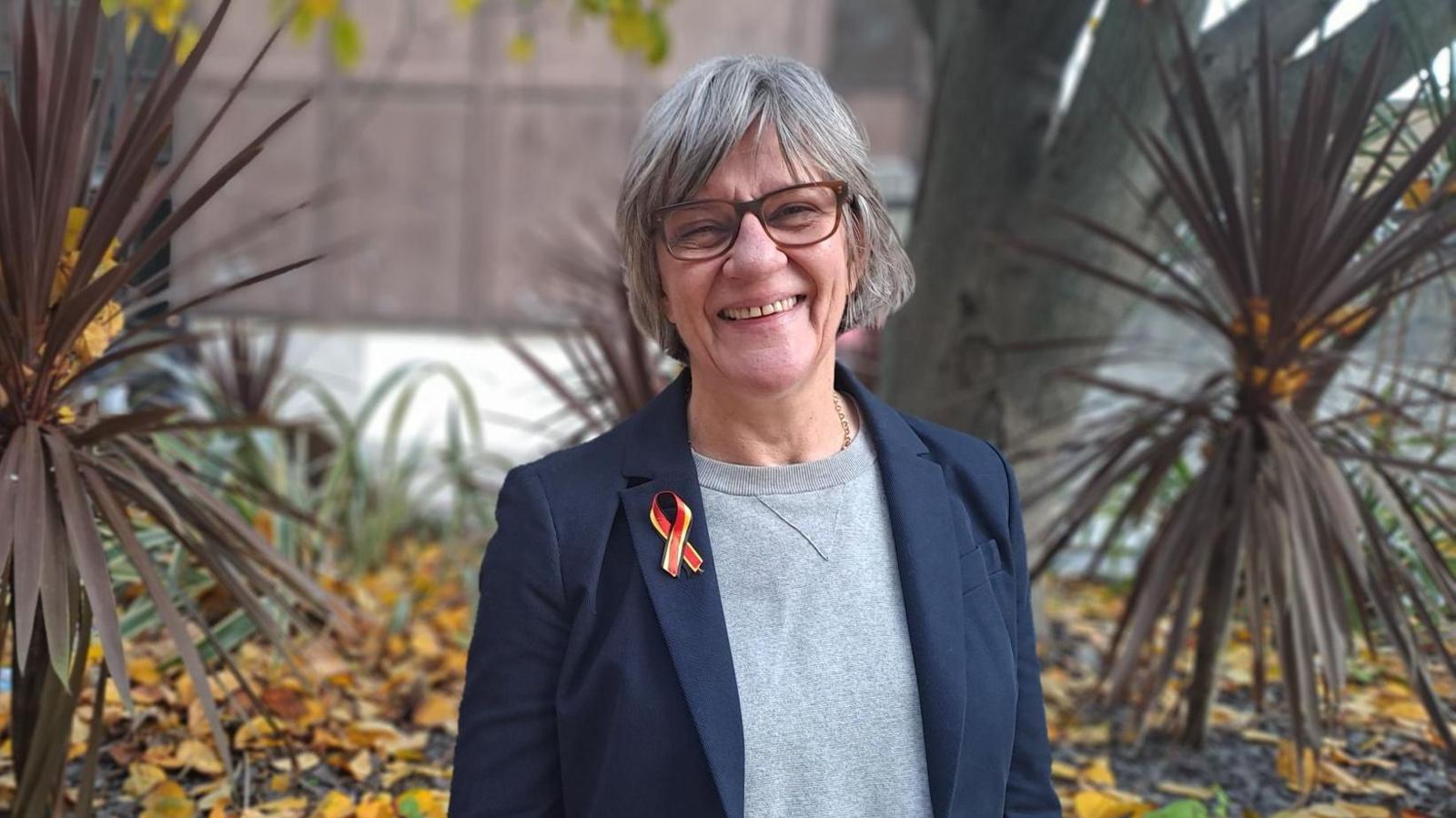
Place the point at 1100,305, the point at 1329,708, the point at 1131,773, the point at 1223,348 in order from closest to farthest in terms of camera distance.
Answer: the point at 1329,708, the point at 1131,773, the point at 1100,305, the point at 1223,348

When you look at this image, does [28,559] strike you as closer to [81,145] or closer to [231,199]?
[81,145]

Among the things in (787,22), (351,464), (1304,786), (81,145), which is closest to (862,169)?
(81,145)

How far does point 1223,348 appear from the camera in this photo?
4129 mm

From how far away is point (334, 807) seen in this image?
8.45ft

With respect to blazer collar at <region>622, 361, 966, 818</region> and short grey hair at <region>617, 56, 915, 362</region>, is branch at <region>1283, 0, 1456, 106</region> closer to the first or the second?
short grey hair at <region>617, 56, 915, 362</region>

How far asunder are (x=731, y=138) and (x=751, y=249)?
14 centimetres

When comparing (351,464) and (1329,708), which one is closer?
(1329,708)

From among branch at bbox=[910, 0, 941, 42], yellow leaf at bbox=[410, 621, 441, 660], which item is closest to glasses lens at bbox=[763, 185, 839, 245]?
branch at bbox=[910, 0, 941, 42]

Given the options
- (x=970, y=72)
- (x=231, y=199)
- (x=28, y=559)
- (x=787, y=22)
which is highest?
(x=787, y=22)

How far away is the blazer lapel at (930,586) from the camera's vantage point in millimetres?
1681

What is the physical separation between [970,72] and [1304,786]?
1.88 meters

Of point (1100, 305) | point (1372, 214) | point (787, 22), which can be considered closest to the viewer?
point (1372, 214)

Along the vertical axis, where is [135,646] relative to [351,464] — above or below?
below

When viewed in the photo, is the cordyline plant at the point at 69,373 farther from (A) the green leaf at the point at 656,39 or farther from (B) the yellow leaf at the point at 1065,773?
(A) the green leaf at the point at 656,39
